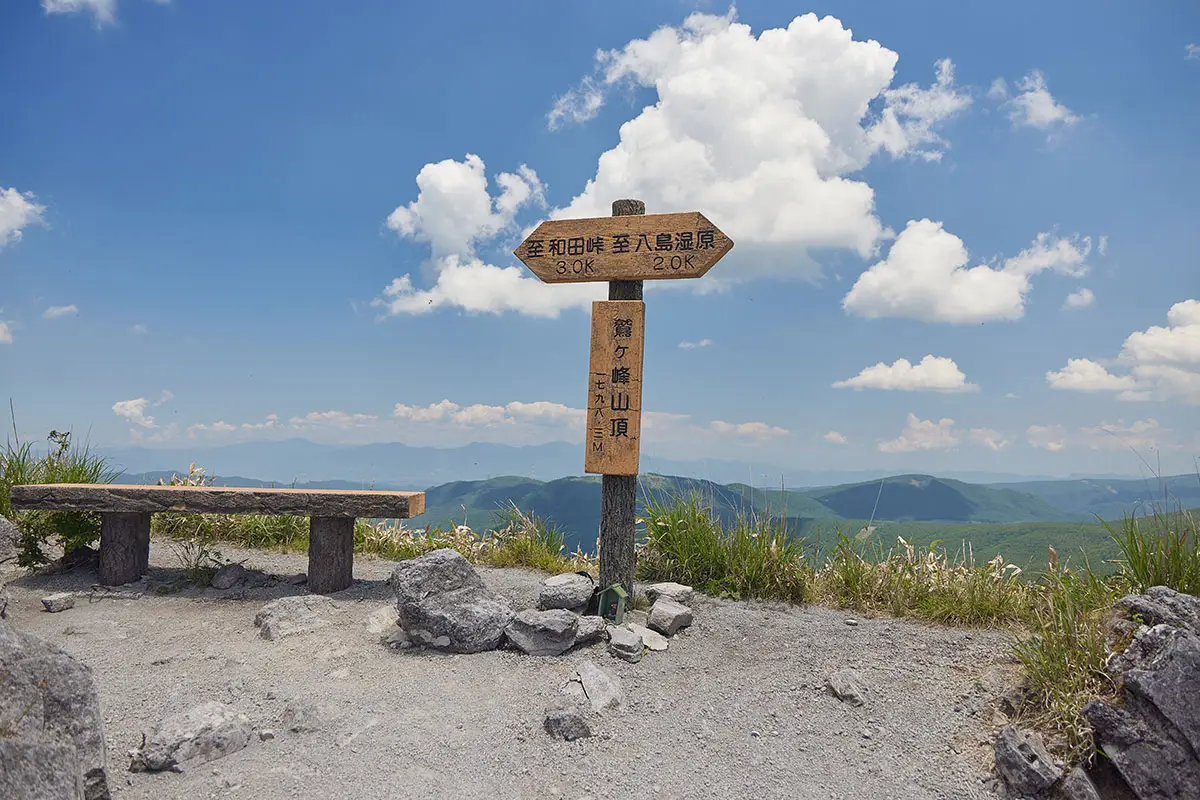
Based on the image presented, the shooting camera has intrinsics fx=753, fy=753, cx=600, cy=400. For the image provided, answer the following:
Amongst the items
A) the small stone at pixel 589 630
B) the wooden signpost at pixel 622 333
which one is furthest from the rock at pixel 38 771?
the wooden signpost at pixel 622 333

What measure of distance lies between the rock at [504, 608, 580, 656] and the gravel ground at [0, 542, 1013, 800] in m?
0.08

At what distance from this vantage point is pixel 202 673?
17.0 feet

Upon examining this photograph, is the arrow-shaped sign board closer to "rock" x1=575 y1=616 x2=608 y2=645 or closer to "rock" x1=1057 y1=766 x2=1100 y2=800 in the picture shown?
"rock" x1=575 y1=616 x2=608 y2=645

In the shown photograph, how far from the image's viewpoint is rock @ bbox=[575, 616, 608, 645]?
554 cm

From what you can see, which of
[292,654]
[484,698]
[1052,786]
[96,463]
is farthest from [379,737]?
[96,463]

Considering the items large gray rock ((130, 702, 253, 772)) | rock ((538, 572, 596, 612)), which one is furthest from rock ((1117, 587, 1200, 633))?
large gray rock ((130, 702, 253, 772))

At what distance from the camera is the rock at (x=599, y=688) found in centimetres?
469

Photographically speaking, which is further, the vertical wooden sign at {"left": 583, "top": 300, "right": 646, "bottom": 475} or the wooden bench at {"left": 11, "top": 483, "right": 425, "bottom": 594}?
the wooden bench at {"left": 11, "top": 483, "right": 425, "bottom": 594}

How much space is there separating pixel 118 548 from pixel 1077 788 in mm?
7903

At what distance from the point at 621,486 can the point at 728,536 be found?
1.39m

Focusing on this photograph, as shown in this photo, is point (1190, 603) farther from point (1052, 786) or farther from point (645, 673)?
point (645, 673)

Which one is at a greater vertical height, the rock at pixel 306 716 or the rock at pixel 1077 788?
the rock at pixel 1077 788

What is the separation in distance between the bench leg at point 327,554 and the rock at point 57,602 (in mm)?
2034

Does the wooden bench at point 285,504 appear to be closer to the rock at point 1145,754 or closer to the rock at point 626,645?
the rock at point 626,645
